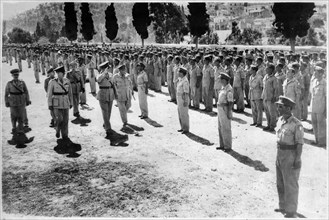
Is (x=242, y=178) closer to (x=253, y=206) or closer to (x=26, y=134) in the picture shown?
(x=253, y=206)

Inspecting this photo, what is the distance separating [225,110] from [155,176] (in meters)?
2.45

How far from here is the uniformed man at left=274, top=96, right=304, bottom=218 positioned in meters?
5.15

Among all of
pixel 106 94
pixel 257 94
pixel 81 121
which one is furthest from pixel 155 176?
pixel 81 121

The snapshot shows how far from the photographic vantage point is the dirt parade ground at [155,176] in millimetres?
5714

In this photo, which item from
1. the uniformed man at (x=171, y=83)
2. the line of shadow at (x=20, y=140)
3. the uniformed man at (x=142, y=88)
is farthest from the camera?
the uniformed man at (x=171, y=83)

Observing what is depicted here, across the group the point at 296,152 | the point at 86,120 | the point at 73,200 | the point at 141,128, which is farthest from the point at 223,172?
the point at 86,120

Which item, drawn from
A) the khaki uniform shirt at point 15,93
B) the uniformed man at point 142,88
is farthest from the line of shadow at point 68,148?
the uniformed man at point 142,88

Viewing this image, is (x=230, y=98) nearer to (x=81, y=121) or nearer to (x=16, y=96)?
(x=81, y=121)

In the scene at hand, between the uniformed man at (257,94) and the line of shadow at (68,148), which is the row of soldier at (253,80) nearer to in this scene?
the uniformed man at (257,94)

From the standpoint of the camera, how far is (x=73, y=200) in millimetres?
6012

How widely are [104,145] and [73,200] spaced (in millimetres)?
3142

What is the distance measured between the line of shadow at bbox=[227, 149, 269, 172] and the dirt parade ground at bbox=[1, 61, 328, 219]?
0.07 ft

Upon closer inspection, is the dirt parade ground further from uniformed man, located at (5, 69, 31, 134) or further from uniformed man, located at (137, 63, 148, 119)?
uniformed man, located at (137, 63, 148, 119)

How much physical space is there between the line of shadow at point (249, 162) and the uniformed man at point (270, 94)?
222 centimetres
